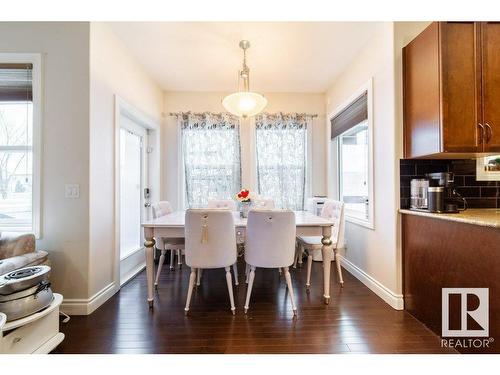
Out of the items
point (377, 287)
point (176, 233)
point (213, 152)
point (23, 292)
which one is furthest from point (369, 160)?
point (23, 292)

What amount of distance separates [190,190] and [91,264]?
6.30 feet

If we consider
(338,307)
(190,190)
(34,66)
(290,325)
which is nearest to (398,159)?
(338,307)

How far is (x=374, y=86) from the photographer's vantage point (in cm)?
245

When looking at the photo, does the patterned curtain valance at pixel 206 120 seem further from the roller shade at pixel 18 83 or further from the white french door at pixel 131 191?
the roller shade at pixel 18 83

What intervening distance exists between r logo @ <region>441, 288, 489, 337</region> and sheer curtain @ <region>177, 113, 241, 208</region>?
2823mm

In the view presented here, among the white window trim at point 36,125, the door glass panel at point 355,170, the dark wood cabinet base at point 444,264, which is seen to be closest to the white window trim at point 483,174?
the dark wood cabinet base at point 444,264

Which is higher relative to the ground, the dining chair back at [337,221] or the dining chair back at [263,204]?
the dining chair back at [263,204]

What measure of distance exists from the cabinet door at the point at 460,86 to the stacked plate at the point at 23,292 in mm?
2927

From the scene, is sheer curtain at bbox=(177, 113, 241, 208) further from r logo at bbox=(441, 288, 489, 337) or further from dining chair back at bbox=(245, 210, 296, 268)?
r logo at bbox=(441, 288, 489, 337)

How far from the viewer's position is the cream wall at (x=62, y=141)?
2051 mm

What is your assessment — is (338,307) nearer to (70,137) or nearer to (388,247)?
(388,247)

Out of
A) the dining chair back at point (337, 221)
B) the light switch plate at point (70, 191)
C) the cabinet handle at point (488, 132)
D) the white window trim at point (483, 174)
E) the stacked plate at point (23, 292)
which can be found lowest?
the stacked plate at point (23, 292)

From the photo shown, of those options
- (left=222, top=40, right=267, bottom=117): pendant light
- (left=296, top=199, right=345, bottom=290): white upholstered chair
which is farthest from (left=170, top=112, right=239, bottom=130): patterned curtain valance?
(left=296, top=199, right=345, bottom=290): white upholstered chair

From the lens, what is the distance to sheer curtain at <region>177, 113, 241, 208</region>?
384cm
